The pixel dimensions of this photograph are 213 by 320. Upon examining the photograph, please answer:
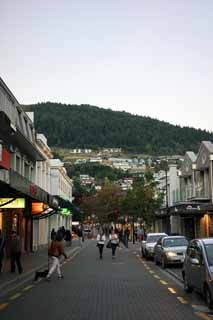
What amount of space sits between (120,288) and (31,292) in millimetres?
2772

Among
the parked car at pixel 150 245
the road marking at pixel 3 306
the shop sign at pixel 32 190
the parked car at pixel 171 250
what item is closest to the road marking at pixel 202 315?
the road marking at pixel 3 306

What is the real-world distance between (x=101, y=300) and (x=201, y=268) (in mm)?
2773

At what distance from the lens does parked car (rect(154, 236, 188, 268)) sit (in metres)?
24.1

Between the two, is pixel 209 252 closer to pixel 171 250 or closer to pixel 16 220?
pixel 171 250

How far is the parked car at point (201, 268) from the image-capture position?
11690 mm

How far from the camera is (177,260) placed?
24141 mm

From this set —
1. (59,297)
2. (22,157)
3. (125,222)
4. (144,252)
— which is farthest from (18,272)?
(125,222)

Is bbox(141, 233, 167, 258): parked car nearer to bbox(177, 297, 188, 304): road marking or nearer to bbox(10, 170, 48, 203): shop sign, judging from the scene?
bbox(10, 170, 48, 203): shop sign

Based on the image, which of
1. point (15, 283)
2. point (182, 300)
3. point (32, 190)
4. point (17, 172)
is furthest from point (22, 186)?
point (182, 300)

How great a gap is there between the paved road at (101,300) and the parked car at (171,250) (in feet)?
13.2

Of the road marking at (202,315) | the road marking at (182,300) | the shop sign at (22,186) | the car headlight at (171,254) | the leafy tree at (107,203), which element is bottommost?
the road marking at (182,300)

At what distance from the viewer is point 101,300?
13445 millimetres

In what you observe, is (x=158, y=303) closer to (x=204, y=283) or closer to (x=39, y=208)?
(x=204, y=283)

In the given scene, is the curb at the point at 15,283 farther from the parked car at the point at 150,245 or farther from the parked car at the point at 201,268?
the parked car at the point at 150,245
